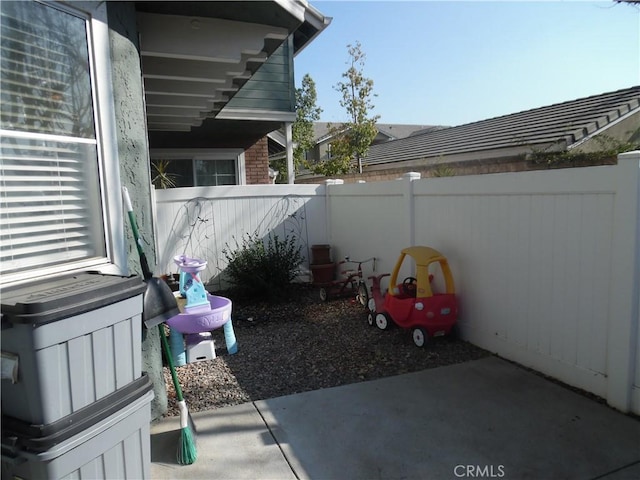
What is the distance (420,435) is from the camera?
2959 millimetres

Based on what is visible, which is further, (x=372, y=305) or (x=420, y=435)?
(x=372, y=305)

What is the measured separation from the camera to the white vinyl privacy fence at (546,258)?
3076 mm

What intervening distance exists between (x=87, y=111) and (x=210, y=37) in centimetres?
170

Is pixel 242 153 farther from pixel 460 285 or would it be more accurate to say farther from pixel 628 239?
pixel 628 239

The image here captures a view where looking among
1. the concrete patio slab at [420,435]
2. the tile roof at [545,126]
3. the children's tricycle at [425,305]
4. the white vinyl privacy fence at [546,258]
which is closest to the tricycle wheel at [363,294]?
the white vinyl privacy fence at [546,258]

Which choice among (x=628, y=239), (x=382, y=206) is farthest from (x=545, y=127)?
(x=628, y=239)

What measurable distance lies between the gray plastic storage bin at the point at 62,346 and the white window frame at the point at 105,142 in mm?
592

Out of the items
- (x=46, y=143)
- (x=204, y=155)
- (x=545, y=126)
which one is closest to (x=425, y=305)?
(x=46, y=143)

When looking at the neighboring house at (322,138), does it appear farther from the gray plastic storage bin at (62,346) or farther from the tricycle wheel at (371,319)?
the gray plastic storage bin at (62,346)

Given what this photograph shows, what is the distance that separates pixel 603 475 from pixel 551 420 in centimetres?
57

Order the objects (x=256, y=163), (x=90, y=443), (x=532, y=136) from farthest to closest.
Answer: (x=256, y=163) → (x=532, y=136) → (x=90, y=443)

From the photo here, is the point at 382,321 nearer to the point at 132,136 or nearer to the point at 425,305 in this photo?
the point at 425,305

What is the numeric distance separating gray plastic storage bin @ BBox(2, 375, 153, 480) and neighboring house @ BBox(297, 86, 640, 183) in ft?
24.3

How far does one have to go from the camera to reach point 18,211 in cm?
226
